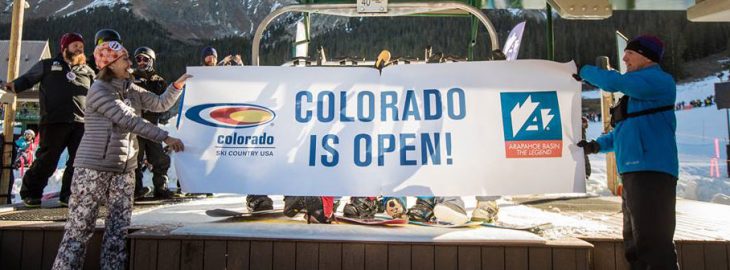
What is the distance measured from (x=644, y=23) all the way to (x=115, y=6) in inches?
2804

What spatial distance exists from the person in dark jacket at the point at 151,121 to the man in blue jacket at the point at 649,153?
13.7 ft

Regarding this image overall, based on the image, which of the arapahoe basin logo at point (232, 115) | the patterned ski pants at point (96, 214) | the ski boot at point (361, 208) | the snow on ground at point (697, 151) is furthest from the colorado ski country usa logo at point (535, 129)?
the snow on ground at point (697, 151)

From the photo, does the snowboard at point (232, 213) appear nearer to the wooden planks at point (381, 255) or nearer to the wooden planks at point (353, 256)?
the wooden planks at point (381, 255)

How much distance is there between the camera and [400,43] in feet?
141

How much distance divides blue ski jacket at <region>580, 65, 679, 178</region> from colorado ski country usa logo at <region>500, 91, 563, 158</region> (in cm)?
43

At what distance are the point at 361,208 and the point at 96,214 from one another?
166cm

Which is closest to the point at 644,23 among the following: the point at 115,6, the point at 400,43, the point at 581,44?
the point at 581,44

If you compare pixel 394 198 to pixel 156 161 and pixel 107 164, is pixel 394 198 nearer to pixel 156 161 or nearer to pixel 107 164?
pixel 107 164

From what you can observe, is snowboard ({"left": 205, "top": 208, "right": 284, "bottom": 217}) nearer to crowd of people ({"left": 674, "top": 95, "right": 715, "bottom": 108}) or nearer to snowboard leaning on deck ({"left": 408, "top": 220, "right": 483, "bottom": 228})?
snowboard leaning on deck ({"left": 408, "top": 220, "right": 483, "bottom": 228})

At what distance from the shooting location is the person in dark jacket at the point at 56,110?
3.61m

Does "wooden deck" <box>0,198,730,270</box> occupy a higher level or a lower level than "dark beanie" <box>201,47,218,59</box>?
lower

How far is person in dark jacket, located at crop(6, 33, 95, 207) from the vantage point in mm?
3611

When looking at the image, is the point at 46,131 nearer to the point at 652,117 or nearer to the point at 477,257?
the point at 477,257

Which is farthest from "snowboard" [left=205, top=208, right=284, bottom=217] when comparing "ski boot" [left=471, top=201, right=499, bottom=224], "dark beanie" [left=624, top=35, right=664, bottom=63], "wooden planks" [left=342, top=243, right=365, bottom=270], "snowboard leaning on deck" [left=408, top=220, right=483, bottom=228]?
"dark beanie" [left=624, top=35, right=664, bottom=63]
